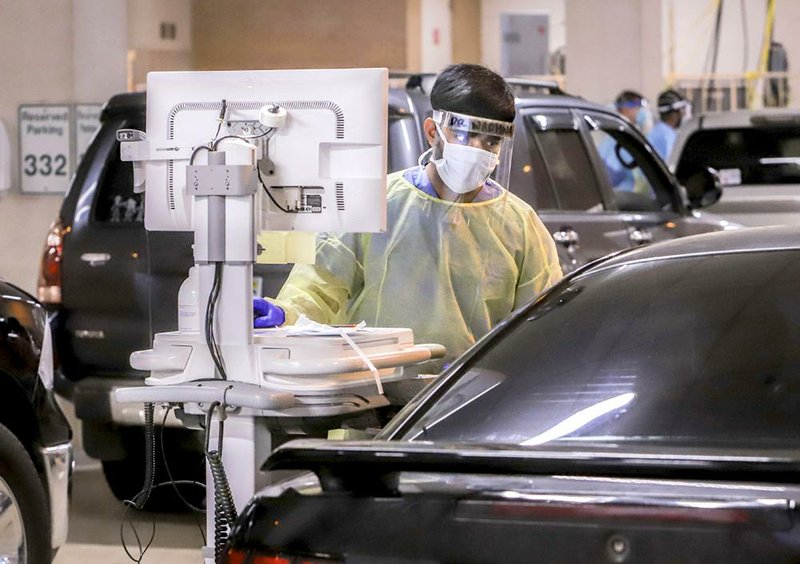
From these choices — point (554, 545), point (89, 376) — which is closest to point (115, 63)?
point (89, 376)

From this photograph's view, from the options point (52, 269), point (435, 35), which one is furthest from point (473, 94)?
point (435, 35)

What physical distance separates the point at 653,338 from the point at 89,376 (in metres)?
4.11

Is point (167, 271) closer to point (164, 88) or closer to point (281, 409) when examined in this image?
point (164, 88)

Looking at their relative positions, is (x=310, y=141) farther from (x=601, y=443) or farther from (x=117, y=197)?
(x=117, y=197)

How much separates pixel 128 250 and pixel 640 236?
2596mm

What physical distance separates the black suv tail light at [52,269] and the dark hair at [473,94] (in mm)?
2948

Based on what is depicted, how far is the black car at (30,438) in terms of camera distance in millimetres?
5219

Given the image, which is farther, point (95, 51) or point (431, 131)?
point (95, 51)

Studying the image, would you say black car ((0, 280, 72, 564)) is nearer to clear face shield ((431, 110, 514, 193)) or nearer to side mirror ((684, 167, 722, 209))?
clear face shield ((431, 110, 514, 193))

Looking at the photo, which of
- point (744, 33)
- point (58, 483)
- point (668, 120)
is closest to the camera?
point (58, 483)

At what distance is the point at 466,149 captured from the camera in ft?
15.2

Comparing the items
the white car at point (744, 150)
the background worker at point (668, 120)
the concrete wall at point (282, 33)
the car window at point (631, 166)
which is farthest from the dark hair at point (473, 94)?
the background worker at point (668, 120)

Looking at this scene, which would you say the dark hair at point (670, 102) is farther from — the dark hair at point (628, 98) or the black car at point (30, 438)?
the black car at point (30, 438)

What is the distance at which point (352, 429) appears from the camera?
3.99 meters
